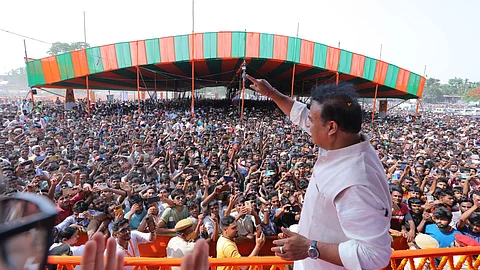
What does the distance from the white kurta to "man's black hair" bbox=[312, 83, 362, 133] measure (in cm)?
9

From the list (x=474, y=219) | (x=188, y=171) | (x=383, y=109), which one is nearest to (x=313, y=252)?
(x=474, y=219)

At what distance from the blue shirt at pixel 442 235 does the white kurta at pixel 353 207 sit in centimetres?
258

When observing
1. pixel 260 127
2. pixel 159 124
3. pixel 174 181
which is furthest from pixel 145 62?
pixel 174 181

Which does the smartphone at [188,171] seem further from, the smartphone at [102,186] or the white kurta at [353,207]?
the white kurta at [353,207]

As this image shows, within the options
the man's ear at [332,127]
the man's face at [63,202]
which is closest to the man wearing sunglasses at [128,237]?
the man's face at [63,202]

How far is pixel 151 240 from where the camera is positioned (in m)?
3.07

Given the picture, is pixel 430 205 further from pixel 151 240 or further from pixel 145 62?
pixel 145 62

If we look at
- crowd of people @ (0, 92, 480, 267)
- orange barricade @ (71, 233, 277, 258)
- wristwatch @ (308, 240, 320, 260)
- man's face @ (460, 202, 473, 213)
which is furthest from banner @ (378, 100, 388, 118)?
wristwatch @ (308, 240, 320, 260)

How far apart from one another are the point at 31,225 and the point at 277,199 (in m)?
3.75

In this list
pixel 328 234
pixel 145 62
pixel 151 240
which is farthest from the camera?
pixel 145 62

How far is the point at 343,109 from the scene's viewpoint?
3.80ft

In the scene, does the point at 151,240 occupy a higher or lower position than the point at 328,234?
lower

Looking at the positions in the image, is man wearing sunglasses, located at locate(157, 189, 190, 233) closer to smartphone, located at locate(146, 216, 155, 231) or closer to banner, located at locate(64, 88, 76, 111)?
smartphone, located at locate(146, 216, 155, 231)

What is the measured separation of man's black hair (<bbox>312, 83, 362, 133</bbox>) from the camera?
1.16m
